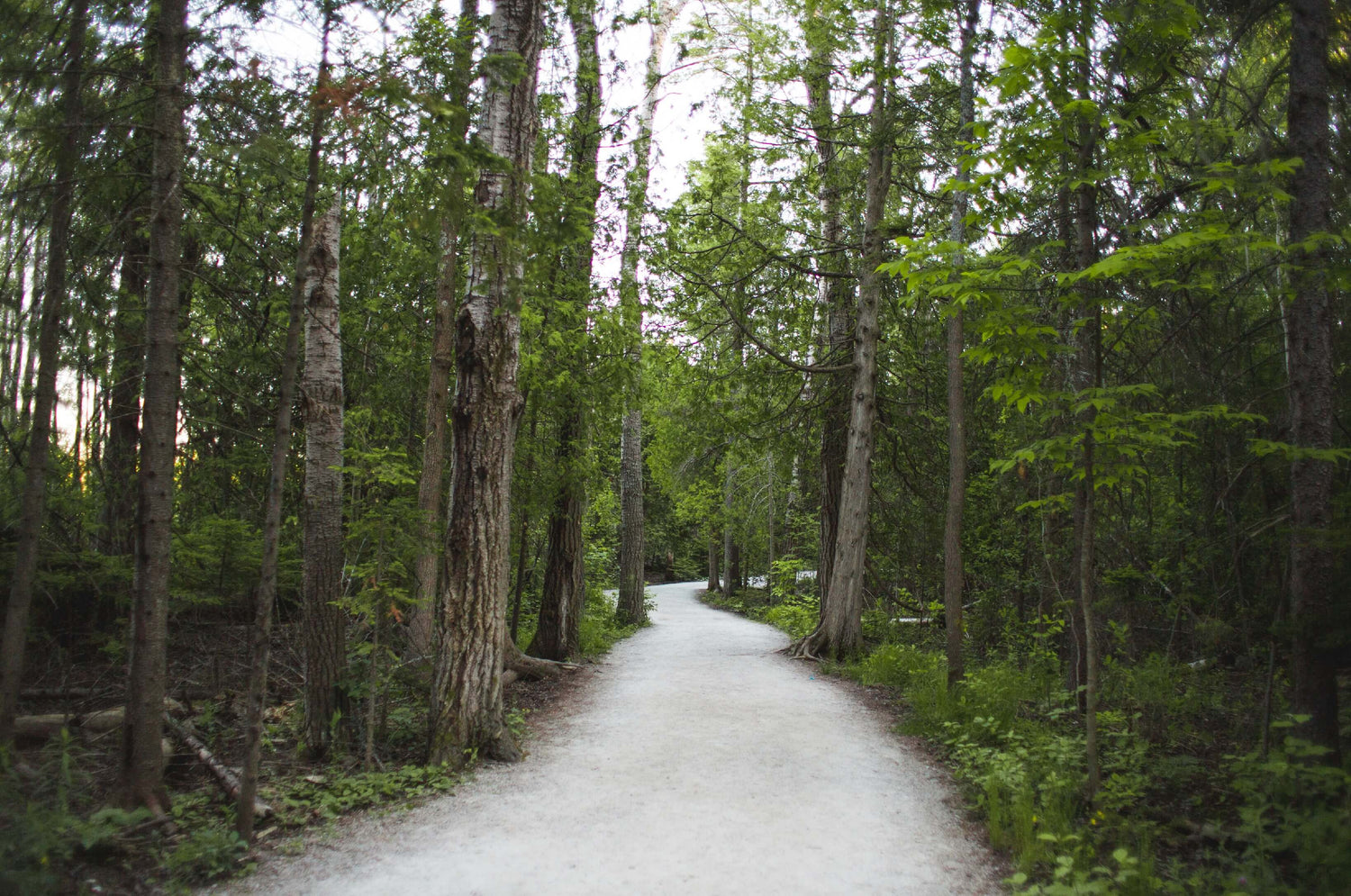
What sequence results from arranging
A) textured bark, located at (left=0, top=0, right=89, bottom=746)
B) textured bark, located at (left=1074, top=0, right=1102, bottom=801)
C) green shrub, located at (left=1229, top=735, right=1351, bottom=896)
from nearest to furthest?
green shrub, located at (left=1229, top=735, right=1351, bottom=896) → textured bark, located at (left=0, top=0, right=89, bottom=746) → textured bark, located at (left=1074, top=0, right=1102, bottom=801)

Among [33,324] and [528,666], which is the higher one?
[33,324]

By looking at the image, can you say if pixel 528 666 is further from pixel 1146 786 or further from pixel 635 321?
pixel 1146 786

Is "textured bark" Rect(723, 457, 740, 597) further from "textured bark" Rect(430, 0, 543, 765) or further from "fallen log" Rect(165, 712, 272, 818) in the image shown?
"fallen log" Rect(165, 712, 272, 818)

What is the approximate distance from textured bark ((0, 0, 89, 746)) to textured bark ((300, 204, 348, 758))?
1.60m

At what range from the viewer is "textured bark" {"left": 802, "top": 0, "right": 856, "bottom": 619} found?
1185cm

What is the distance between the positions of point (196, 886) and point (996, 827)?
4439 millimetres

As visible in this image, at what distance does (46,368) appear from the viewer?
4.70 meters

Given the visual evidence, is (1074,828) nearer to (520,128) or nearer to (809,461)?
(520,128)

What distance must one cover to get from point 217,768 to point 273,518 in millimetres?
1895

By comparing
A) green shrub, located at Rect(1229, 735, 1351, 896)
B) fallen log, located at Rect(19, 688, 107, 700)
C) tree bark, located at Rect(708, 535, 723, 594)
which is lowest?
tree bark, located at Rect(708, 535, 723, 594)

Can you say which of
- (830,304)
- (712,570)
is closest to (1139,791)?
(830,304)

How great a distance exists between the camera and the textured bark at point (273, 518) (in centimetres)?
424

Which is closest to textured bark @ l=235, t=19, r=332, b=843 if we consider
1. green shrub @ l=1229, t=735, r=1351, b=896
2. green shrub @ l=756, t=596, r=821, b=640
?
green shrub @ l=1229, t=735, r=1351, b=896

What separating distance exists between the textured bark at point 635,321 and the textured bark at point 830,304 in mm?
2762
